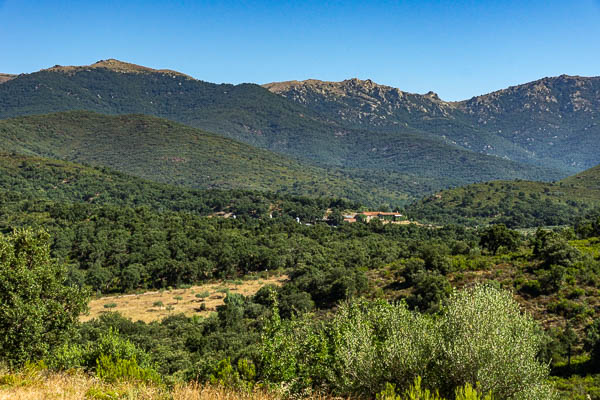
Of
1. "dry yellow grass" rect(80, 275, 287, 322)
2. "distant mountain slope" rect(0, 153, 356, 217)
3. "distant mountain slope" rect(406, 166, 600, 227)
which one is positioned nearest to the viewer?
"dry yellow grass" rect(80, 275, 287, 322)

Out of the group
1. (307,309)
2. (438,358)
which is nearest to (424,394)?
(438,358)

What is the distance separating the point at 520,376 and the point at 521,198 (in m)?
159

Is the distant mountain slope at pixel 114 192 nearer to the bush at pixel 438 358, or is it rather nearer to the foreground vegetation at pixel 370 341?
the foreground vegetation at pixel 370 341

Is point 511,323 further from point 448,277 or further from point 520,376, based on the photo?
point 448,277

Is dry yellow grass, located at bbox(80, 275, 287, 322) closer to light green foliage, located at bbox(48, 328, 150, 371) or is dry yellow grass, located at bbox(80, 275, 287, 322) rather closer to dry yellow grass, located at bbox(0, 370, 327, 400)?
light green foliage, located at bbox(48, 328, 150, 371)

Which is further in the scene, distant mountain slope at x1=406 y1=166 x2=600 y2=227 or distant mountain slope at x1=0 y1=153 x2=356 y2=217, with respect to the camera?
distant mountain slope at x1=406 y1=166 x2=600 y2=227

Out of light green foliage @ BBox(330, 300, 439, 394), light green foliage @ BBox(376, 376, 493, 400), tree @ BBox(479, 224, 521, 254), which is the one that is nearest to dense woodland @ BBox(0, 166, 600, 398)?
light green foliage @ BBox(330, 300, 439, 394)

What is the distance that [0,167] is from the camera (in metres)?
134

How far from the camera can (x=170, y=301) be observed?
5147cm

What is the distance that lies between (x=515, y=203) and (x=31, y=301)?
156m

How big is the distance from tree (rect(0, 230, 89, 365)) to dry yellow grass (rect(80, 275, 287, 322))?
27.2 metres

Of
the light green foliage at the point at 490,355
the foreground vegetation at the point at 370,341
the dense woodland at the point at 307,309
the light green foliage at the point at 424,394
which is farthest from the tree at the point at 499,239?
the light green foliage at the point at 424,394

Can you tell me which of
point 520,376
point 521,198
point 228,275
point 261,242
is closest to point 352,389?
point 520,376

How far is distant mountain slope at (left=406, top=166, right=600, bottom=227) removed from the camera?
5138 inches
